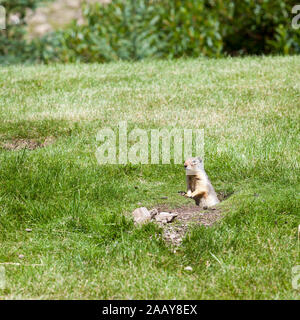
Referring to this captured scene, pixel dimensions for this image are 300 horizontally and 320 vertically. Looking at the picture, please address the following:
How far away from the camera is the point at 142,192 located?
16.0 feet

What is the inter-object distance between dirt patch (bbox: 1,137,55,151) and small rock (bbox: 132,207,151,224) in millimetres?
2104

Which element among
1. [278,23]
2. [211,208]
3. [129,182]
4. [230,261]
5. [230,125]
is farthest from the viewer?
[278,23]

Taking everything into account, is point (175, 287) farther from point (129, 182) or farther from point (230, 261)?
point (129, 182)

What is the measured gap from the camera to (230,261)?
3818 millimetres

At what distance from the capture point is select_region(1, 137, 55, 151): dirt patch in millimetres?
6034

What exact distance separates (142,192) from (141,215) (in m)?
0.59

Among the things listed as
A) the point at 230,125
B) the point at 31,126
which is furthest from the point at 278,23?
the point at 31,126

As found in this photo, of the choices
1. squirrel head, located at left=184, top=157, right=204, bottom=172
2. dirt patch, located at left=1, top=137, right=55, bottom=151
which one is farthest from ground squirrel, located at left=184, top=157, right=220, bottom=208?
dirt patch, located at left=1, top=137, right=55, bottom=151

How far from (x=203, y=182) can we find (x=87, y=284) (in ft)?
4.78

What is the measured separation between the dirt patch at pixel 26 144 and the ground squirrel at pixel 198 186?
2105 millimetres

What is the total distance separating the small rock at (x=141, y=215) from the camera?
4.27 metres

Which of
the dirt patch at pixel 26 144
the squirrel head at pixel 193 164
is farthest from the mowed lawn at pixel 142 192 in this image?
the squirrel head at pixel 193 164

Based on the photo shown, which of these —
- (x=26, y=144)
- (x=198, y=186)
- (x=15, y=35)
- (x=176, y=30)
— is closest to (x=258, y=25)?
(x=176, y=30)
